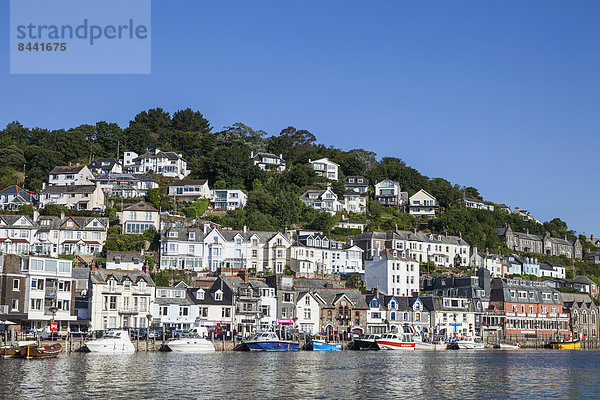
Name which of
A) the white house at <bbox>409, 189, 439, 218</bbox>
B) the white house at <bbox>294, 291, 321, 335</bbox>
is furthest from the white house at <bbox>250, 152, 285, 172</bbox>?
the white house at <bbox>294, 291, 321, 335</bbox>

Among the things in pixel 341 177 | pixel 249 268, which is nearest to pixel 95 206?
pixel 249 268

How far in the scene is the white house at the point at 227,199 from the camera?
444 feet

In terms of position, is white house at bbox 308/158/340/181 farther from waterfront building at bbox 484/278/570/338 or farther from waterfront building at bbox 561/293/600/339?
waterfront building at bbox 561/293/600/339

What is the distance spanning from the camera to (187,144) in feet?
556

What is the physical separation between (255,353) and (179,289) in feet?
49.9

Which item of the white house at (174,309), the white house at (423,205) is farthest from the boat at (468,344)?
the white house at (423,205)

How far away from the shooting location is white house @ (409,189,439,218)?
156 metres

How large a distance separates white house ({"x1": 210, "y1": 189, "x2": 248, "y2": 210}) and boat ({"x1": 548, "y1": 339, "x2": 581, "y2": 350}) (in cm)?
5516

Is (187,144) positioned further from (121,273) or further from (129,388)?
(129,388)

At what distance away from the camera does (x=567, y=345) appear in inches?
4791

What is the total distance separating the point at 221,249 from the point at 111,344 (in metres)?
41.9

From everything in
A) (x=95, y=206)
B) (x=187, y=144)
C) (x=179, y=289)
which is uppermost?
(x=187, y=144)

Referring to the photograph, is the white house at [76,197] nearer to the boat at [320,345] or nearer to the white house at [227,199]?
the white house at [227,199]

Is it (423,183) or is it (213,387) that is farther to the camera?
(423,183)
